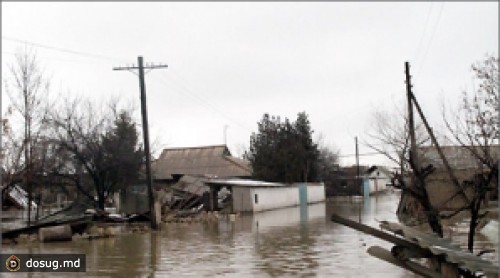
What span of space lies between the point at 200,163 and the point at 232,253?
1725 inches

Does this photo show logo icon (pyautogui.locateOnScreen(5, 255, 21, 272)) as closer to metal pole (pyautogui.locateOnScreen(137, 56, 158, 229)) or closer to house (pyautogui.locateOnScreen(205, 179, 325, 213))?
metal pole (pyautogui.locateOnScreen(137, 56, 158, 229))

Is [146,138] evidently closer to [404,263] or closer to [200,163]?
[404,263]

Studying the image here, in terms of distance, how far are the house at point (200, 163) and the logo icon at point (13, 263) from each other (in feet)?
133

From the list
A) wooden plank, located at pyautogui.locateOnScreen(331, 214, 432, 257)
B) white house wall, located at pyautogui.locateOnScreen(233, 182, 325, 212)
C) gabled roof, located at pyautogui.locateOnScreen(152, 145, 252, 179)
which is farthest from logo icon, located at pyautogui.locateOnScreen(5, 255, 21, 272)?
gabled roof, located at pyautogui.locateOnScreen(152, 145, 252, 179)

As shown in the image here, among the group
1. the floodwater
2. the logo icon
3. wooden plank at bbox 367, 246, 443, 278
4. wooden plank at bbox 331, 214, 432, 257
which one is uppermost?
wooden plank at bbox 331, 214, 432, 257

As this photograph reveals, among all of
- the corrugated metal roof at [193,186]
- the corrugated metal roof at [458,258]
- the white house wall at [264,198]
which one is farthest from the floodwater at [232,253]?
the corrugated metal roof at [193,186]

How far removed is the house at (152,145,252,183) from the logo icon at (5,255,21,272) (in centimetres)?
4065

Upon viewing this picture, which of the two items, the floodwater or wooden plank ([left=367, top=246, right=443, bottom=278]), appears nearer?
wooden plank ([left=367, top=246, right=443, bottom=278])

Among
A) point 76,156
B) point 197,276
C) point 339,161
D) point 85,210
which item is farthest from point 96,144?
point 339,161

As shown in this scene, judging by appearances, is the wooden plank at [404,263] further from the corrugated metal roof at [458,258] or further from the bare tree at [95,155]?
the bare tree at [95,155]

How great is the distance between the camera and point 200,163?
61156mm

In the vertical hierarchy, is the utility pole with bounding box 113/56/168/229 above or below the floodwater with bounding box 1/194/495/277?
above

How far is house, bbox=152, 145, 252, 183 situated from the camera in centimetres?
5934

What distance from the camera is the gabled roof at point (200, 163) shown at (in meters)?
59.4
